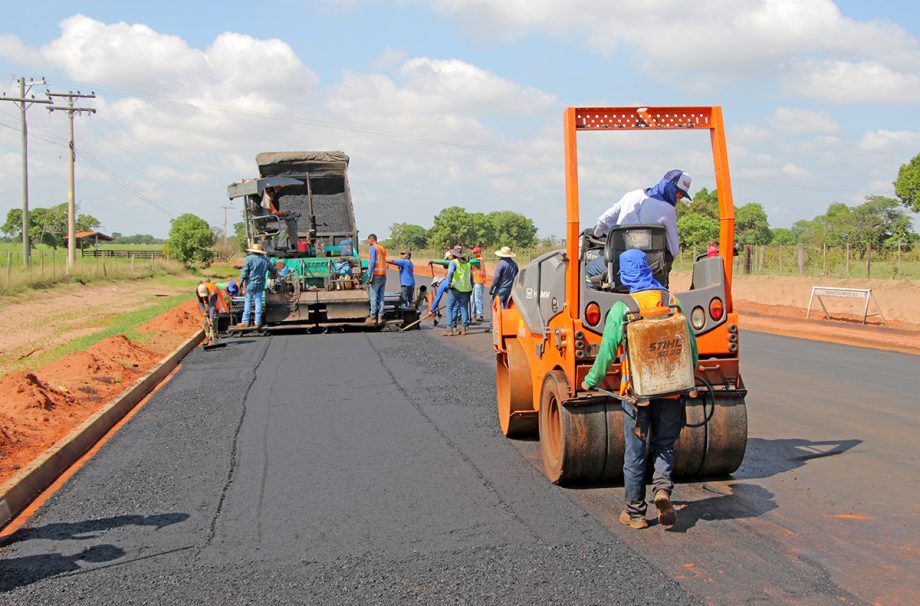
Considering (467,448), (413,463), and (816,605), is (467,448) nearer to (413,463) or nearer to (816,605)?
(413,463)

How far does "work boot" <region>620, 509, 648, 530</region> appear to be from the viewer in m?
4.91

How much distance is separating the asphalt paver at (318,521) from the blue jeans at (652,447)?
284 millimetres

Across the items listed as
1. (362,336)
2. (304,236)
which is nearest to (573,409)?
(362,336)

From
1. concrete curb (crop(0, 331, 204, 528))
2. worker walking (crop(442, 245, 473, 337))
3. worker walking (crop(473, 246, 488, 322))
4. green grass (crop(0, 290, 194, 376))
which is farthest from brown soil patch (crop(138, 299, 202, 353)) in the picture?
worker walking (crop(473, 246, 488, 322))

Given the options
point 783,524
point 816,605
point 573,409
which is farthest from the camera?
point 573,409

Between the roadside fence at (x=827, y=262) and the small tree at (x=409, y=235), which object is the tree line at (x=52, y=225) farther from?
the roadside fence at (x=827, y=262)

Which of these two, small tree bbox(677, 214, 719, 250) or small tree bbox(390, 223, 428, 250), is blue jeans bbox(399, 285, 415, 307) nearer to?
small tree bbox(677, 214, 719, 250)

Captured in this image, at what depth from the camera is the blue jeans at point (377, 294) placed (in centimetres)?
1625

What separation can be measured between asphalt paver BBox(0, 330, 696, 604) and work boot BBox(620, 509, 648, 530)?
15cm

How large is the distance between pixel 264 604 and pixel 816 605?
2.52m

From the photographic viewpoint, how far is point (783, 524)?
4.99 m

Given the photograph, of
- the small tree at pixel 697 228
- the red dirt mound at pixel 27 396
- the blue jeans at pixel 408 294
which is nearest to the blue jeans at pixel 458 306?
the blue jeans at pixel 408 294

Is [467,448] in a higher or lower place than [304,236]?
lower

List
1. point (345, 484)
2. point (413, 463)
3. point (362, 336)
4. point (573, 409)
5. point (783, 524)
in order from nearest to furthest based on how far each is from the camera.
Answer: point (783, 524), point (573, 409), point (345, 484), point (413, 463), point (362, 336)
